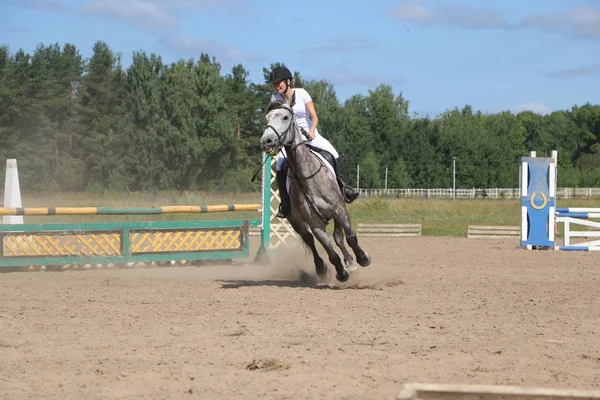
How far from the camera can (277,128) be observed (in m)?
9.73

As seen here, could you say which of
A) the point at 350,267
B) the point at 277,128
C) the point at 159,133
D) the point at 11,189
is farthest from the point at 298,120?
the point at 159,133

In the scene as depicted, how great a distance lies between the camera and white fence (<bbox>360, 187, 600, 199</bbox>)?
2990 inches

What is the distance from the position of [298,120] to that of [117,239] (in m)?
5.08

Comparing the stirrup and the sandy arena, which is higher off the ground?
the stirrup

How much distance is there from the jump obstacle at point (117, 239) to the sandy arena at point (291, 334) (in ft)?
3.90

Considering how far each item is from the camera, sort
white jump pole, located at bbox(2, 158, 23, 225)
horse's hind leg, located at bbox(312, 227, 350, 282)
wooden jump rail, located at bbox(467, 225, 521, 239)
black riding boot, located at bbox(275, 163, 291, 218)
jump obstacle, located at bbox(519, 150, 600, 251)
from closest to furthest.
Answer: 1. horse's hind leg, located at bbox(312, 227, 350, 282)
2. black riding boot, located at bbox(275, 163, 291, 218)
3. white jump pole, located at bbox(2, 158, 23, 225)
4. jump obstacle, located at bbox(519, 150, 600, 251)
5. wooden jump rail, located at bbox(467, 225, 521, 239)

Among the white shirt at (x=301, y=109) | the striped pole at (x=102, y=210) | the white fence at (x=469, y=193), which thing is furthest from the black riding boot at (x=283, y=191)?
the white fence at (x=469, y=193)

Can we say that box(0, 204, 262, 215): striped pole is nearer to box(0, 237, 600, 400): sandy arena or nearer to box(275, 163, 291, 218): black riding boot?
box(0, 237, 600, 400): sandy arena

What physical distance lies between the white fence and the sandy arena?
63.5 metres

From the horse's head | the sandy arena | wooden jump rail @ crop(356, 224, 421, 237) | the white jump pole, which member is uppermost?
the horse's head

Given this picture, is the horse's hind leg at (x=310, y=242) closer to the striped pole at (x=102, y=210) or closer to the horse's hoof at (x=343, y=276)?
the horse's hoof at (x=343, y=276)

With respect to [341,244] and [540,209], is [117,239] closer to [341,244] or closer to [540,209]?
[341,244]

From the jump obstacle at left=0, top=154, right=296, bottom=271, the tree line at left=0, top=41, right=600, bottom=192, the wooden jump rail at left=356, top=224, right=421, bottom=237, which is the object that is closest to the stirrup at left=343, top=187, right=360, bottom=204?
the jump obstacle at left=0, top=154, right=296, bottom=271

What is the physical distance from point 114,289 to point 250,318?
346cm
